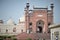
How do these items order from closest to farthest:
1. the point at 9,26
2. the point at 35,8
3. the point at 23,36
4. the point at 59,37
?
1. the point at 59,37
2. the point at 23,36
3. the point at 35,8
4. the point at 9,26

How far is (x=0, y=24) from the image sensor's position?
89.9 ft

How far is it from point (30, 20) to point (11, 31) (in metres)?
5.36

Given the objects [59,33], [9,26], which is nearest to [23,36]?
[9,26]

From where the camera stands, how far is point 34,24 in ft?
75.3

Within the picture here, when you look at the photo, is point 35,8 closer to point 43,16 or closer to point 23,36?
point 43,16

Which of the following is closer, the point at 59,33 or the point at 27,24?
the point at 59,33

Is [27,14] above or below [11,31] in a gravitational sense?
above

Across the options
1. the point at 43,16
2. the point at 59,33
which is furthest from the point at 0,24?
the point at 59,33

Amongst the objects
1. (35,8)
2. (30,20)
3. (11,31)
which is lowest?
(11,31)

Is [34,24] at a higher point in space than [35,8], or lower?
lower

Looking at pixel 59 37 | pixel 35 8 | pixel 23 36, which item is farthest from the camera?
pixel 35 8

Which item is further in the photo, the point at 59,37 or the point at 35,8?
the point at 35,8

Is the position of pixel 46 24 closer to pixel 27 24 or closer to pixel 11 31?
pixel 27 24

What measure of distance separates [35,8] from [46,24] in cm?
230
